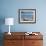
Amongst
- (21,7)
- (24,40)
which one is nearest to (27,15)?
(21,7)

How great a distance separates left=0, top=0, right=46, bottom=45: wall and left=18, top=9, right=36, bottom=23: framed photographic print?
11cm

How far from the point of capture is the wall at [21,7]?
4434mm

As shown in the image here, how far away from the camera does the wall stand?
4.43m

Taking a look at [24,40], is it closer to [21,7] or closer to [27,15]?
[27,15]

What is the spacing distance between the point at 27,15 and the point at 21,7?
349 mm

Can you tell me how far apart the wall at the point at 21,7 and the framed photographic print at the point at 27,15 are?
0.11 m

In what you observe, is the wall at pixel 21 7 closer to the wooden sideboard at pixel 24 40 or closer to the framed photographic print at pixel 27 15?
the framed photographic print at pixel 27 15

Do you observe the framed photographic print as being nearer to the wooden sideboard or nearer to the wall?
the wall

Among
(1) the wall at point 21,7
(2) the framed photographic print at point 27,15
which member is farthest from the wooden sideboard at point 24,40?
(2) the framed photographic print at point 27,15

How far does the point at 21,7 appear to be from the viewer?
443 centimetres

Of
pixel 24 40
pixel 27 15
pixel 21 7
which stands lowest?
pixel 24 40

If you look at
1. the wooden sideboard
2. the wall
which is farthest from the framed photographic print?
the wooden sideboard

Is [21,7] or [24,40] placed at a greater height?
[21,7]

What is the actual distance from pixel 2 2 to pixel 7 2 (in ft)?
0.57
